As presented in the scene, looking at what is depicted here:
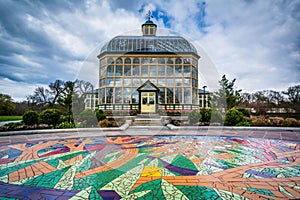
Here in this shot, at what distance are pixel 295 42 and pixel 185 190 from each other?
1770 centimetres

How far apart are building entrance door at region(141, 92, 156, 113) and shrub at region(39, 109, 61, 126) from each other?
10.7m

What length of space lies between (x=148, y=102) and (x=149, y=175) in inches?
650

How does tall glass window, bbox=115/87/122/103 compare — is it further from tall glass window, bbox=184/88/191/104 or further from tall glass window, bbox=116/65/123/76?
tall glass window, bbox=184/88/191/104

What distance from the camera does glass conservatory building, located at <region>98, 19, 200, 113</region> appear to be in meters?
21.4

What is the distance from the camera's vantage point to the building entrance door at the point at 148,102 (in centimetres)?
1947

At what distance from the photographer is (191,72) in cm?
2198

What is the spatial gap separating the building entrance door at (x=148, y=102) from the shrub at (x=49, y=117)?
10.7m

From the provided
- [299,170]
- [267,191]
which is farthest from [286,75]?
[267,191]

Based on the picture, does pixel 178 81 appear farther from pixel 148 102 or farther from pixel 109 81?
pixel 109 81

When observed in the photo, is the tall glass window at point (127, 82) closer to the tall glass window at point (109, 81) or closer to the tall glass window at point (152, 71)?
the tall glass window at point (109, 81)

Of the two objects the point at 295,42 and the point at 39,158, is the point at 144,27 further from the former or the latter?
the point at 39,158

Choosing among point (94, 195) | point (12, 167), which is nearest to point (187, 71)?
point (12, 167)

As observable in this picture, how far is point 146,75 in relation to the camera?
21734 mm

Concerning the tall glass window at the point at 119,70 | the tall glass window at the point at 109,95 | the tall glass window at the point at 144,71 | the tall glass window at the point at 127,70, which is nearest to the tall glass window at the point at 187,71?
the tall glass window at the point at 144,71
